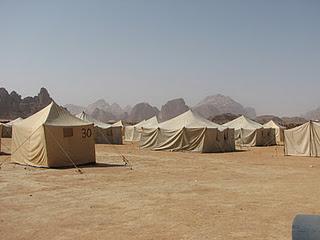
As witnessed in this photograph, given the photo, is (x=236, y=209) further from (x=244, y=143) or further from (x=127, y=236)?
(x=244, y=143)

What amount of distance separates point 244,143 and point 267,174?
2381 cm

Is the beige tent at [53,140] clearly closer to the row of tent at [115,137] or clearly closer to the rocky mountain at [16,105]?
the row of tent at [115,137]

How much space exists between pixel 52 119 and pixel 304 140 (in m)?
16.2

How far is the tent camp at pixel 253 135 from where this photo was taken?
40.2m

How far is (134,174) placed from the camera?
16078 mm

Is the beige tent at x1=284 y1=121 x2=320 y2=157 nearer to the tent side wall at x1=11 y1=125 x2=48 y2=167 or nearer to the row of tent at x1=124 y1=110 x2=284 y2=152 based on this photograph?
the row of tent at x1=124 y1=110 x2=284 y2=152

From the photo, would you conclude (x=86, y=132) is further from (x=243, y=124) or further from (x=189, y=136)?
(x=243, y=124)

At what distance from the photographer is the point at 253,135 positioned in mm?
40219

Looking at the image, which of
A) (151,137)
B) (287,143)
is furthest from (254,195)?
(151,137)

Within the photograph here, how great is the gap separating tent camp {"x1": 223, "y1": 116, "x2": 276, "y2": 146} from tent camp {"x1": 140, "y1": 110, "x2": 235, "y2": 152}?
7.61 meters

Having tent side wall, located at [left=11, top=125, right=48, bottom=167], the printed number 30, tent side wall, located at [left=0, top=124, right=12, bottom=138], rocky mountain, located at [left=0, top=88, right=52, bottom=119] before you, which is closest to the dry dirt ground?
tent side wall, located at [left=11, top=125, right=48, bottom=167]

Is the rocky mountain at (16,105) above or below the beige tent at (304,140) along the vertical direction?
above

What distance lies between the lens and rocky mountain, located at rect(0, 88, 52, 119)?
11862cm

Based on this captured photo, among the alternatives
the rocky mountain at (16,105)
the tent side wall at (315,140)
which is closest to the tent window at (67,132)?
the tent side wall at (315,140)
